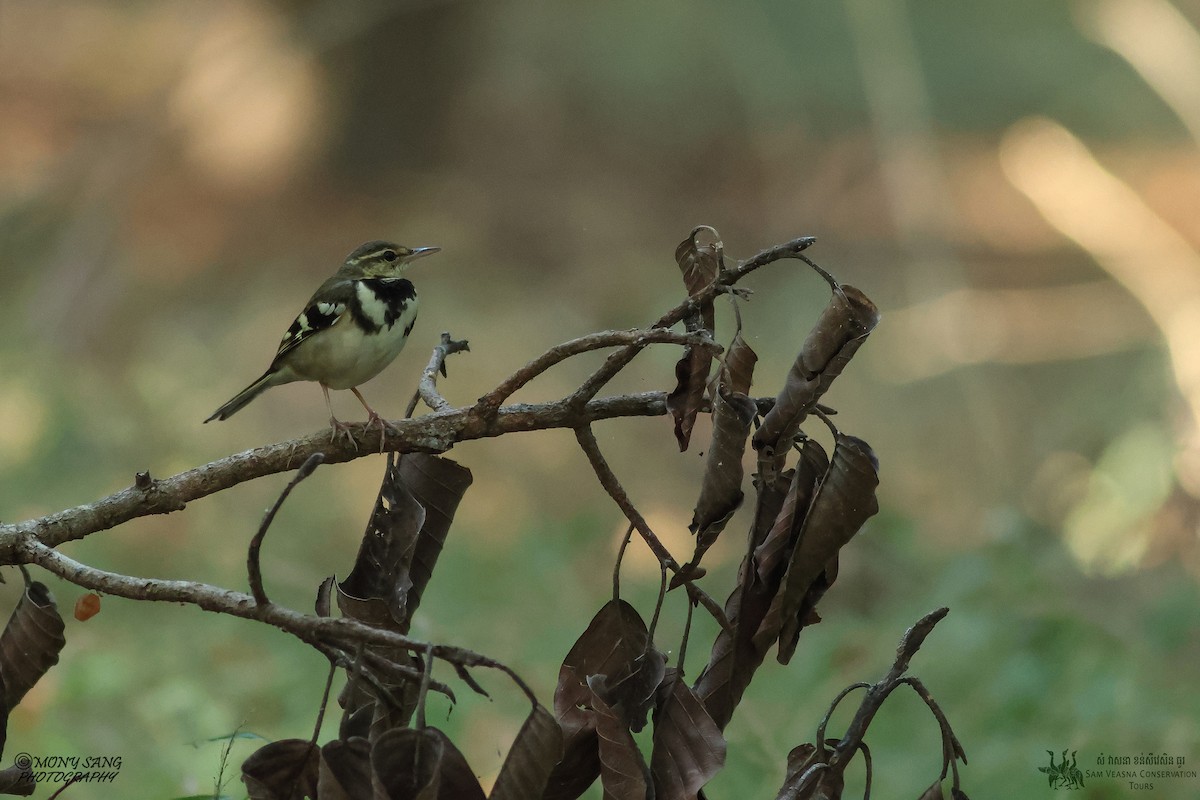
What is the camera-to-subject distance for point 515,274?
27.2ft

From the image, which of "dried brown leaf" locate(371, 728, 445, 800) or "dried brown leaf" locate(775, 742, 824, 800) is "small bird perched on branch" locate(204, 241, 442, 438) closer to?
"dried brown leaf" locate(775, 742, 824, 800)

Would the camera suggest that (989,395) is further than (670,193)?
No

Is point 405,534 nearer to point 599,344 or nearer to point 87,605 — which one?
point 599,344

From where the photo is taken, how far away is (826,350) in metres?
1.32

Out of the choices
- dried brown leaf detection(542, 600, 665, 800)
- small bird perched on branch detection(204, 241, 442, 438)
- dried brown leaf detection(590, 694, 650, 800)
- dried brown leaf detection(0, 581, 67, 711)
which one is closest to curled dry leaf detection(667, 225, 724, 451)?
dried brown leaf detection(542, 600, 665, 800)

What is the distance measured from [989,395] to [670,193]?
10.6ft

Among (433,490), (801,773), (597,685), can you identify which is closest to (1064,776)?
(801,773)

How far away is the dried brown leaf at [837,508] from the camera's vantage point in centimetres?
137

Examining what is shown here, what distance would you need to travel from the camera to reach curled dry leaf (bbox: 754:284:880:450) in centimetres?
132

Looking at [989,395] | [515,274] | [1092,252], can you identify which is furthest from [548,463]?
[1092,252]

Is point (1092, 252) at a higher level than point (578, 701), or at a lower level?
higher

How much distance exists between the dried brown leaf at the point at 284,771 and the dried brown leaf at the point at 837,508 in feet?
1.90

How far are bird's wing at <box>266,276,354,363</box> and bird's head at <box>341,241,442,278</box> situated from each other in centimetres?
13

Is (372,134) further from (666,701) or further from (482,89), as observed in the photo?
(666,701)
